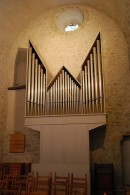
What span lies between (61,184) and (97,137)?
7.63ft

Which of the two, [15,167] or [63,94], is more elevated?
[63,94]

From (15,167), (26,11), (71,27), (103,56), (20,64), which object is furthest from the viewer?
(71,27)

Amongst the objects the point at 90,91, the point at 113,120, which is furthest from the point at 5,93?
the point at 113,120

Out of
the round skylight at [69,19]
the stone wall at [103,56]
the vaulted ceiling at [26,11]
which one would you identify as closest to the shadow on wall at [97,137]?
the stone wall at [103,56]

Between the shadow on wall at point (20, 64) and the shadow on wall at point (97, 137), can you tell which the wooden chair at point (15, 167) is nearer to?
the shadow on wall at point (97, 137)

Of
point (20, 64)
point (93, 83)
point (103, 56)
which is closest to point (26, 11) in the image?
point (20, 64)

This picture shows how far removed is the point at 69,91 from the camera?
321 inches

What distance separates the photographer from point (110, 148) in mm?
8461

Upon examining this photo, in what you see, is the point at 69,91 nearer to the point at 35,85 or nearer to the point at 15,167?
the point at 35,85

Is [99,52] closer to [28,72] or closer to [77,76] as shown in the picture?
[77,76]

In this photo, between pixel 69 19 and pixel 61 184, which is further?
pixel 69 19

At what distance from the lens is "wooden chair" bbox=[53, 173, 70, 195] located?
6.41 meters

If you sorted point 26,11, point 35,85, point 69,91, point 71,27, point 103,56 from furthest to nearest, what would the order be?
point 71,27 → point 26,11 → point 103,56 → point 35,85 → point 69,91

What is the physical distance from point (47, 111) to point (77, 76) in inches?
75.6
